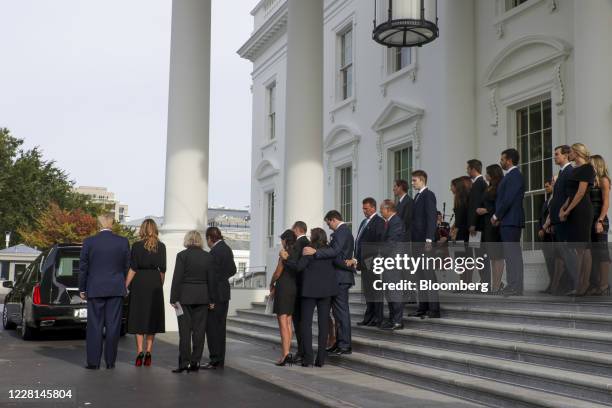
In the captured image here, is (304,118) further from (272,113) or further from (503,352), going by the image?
(272,113)

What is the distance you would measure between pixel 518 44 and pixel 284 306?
25.3 ft

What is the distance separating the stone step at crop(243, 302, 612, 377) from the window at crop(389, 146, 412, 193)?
27.6ft

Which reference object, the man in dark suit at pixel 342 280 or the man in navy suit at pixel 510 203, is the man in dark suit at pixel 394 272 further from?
the man in navy suit at pixel 510 203

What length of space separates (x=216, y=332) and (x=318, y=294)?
145cm

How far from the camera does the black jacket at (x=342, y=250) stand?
940 centimetres

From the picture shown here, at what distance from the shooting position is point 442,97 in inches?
618

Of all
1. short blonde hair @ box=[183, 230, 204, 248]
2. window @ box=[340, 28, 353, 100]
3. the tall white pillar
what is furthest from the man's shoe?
window @ box=[340, 28, 353, 100]

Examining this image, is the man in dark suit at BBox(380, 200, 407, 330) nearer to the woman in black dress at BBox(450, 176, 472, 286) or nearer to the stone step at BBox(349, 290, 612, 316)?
the stone step at BBox(349, 290, 612, 316)

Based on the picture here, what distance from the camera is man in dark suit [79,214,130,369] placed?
30.2 ft

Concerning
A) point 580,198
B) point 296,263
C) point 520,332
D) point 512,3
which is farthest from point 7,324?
point 512,3

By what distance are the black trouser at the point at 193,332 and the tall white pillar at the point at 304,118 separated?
17.8 ft

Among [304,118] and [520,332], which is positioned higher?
[304,118]

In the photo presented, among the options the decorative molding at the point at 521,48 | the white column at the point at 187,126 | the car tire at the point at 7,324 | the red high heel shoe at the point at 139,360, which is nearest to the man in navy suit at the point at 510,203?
the decorative molding at the point at 521,48

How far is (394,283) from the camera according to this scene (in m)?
9.33
